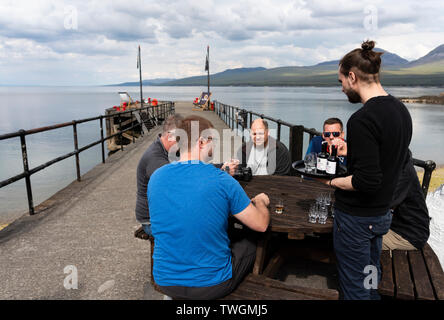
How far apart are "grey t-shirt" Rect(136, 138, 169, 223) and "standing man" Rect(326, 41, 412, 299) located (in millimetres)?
1501

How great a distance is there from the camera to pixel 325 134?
3.57 meters

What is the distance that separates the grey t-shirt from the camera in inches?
110

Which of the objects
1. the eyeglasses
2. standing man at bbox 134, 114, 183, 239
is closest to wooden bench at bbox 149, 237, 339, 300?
standing man at bbox 134, 114, 183, 239

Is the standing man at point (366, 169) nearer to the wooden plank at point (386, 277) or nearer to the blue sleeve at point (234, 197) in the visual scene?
the wooden plank at point (386, 277)

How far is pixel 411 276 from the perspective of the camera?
226 centimetres

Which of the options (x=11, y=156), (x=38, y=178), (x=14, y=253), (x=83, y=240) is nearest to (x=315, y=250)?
(x=83, y=240)

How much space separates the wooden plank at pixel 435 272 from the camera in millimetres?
2083

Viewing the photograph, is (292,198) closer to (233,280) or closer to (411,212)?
(411,212)

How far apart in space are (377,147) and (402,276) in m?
1.09

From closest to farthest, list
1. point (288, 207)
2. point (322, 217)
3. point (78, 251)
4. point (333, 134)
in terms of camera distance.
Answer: point (322, 217) < point (288, 207) < point (78, 251) < point (333, 134)

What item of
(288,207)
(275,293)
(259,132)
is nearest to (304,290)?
(275,293)

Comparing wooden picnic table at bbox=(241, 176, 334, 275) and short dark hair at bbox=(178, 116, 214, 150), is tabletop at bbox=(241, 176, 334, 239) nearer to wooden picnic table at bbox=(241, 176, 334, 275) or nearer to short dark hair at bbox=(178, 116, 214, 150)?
wooden picnic table at bbox=(241, 176, 334, 275)
